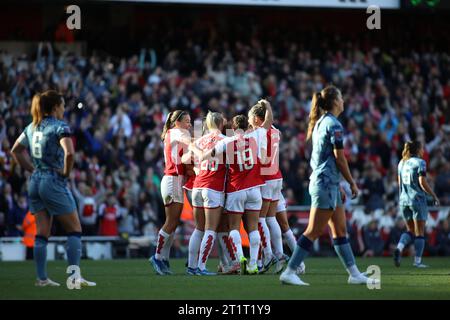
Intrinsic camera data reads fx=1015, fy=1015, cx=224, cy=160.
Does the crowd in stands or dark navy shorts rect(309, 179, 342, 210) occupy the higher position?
the crowd in stands

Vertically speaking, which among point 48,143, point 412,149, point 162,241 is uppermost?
point 412,149

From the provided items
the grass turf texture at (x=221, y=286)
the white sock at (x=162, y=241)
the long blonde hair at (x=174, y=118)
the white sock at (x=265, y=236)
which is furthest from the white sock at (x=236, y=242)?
the long blonde hair at (x=174, y=118)

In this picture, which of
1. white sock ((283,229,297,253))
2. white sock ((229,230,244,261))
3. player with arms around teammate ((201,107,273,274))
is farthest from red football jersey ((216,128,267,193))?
white sock ((283,229,297,253))

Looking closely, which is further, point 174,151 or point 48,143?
point 174,151

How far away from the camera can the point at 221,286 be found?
12.5 meters

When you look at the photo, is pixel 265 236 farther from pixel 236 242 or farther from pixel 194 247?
pixel 194 247

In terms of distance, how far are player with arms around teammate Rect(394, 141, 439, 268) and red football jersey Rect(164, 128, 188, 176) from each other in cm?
499

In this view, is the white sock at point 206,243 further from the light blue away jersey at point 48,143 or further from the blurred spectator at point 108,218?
the blurred spectator at point 108,218

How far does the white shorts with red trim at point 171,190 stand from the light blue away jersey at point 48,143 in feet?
9.60

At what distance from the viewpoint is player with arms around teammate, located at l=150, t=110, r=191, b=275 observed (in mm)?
14875

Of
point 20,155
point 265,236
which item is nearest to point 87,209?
point 265,236

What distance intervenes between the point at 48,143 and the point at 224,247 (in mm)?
4292

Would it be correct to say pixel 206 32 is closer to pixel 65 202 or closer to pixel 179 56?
pixel 179 56

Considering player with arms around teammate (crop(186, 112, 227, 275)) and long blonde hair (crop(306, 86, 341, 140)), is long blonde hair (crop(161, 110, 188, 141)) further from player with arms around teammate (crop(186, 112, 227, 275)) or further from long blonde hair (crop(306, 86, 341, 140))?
long blonde hair (crop(306, 86, 341, 140))
